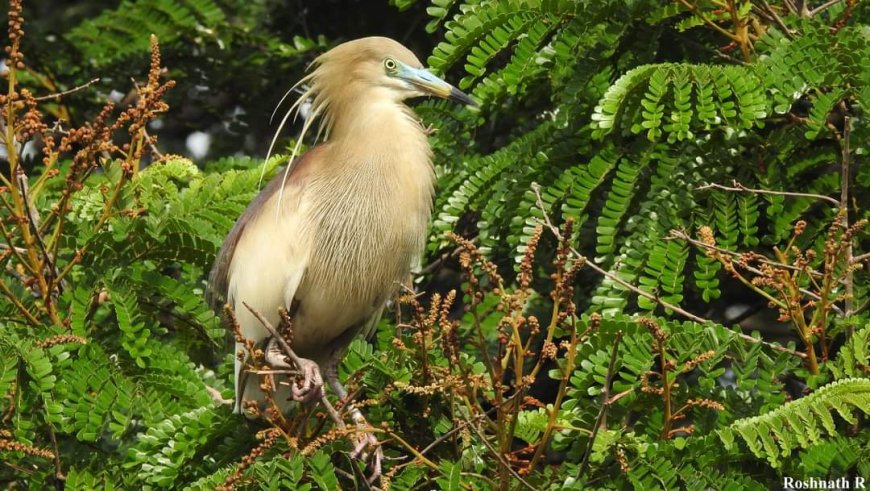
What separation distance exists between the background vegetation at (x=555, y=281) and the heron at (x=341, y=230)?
0.43 feet

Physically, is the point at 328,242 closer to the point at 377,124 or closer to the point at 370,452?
the point at 377,124

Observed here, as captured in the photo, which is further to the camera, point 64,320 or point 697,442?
point 64,320

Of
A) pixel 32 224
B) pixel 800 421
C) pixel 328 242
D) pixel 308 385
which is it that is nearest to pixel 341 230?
pixel 328 242

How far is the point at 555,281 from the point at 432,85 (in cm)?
170

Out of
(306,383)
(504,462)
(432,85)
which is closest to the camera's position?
(504,462)

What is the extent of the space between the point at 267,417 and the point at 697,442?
1.09 metres

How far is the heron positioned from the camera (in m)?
4.10

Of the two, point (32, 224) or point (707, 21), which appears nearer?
point (32, 224)

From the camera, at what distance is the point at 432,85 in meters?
4.31

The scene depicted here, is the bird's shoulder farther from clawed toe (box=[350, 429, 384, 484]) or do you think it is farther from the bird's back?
clawed toe (box=[350, 429, 384, 484])

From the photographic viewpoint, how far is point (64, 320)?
3.71 metres

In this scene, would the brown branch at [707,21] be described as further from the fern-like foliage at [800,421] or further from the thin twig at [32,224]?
the thin twig at [32,224]

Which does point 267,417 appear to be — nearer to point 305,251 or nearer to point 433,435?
point 433,435

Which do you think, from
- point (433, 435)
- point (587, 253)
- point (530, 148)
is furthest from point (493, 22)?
point (433, 435)
